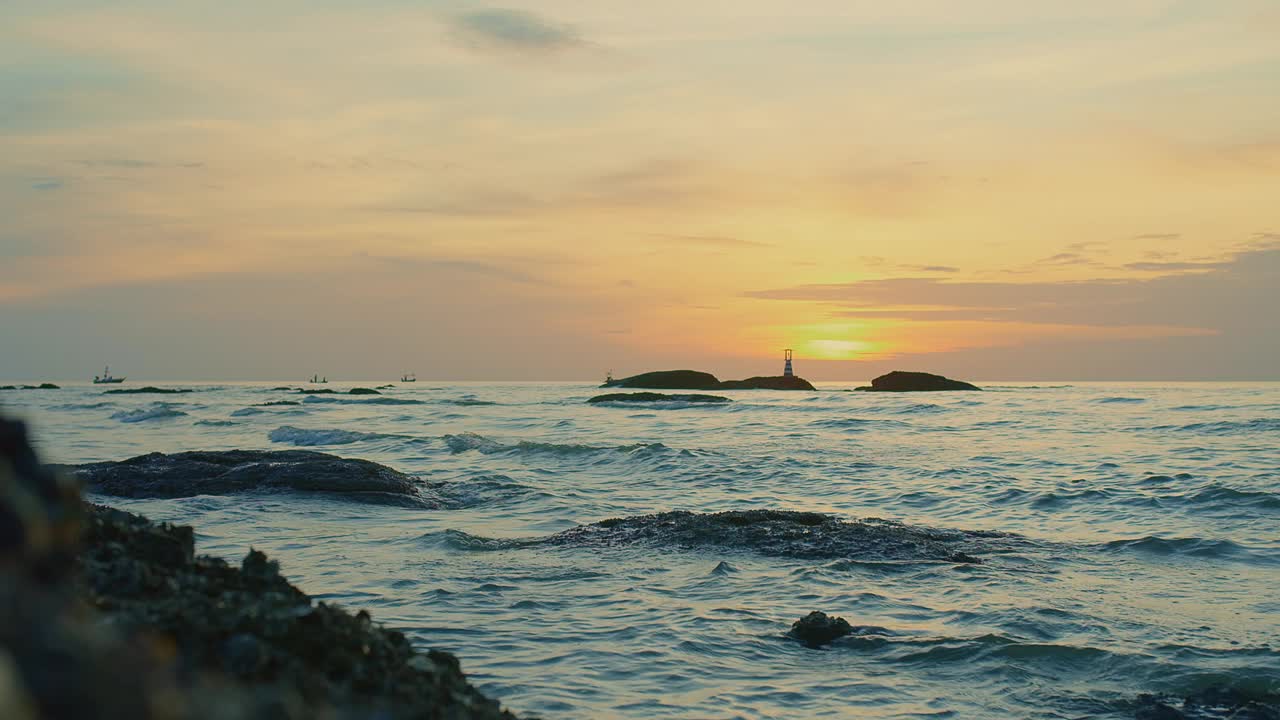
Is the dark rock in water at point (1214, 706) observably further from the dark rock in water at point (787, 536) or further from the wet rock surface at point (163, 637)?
the wet rock surface at point (163, 637)

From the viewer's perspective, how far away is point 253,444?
36.3m

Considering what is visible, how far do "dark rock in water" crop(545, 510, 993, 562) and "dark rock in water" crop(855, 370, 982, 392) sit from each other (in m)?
101

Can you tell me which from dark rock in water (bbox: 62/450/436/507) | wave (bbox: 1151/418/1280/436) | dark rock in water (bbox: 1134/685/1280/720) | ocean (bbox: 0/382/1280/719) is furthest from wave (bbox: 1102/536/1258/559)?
wave (bbox: 1151/418/1280/436)

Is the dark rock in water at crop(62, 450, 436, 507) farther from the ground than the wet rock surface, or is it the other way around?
the wet rock surface

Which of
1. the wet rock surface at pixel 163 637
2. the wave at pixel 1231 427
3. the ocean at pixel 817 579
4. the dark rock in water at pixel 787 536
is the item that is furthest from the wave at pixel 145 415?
the wet rock surface at pixel 163 637

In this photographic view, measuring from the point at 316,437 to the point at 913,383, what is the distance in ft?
290

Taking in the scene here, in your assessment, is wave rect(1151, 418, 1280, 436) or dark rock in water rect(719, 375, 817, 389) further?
dark rock in water rect(719, 375, 817, 389)

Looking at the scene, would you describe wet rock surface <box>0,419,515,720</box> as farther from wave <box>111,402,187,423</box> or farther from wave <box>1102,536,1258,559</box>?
wave <box>111,402,187,423</box>

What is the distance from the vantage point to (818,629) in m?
9.03

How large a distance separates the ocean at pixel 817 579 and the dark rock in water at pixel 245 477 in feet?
2.83

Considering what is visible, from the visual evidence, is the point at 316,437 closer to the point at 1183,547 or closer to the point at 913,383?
the point at 1183,547

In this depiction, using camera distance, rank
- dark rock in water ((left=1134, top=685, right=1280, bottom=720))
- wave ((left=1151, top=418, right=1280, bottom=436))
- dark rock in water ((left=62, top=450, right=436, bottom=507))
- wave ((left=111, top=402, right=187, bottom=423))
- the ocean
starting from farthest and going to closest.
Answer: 1. wave ((left=111, top=402, right=187, bottom=423))
2. wave ((left=1151, top=418, right=1280, bottom=436))
3. dark rock in water ((left=62, top=450, right=436, bottom=507))
4. the ocean
5. dark rock in water ((left=1134, top=685, right=1280, bottom=720))

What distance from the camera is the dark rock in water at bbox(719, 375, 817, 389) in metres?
131

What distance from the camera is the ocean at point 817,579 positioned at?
800cm
